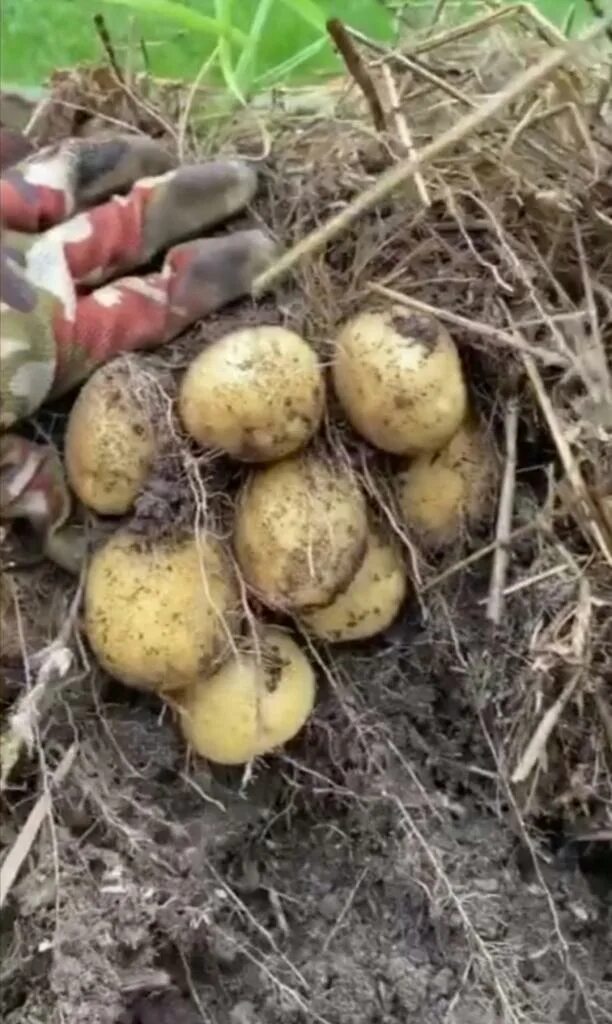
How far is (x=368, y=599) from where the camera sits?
822 mm

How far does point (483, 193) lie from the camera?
33.1 inches

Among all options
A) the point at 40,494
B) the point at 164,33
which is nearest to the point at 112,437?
the point at 40,494

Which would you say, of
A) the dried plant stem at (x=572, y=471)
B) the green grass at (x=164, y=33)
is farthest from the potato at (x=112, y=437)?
the green grass at (x=164, y=33)

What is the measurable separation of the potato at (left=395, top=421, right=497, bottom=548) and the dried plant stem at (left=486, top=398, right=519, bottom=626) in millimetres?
14

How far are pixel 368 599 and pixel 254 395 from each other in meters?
0.15

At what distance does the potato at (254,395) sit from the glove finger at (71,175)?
0.13 metres

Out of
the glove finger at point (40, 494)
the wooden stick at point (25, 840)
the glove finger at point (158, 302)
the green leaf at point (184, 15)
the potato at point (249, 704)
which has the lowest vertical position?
the wooden stick at point (25, 840)

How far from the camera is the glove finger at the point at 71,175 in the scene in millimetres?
793

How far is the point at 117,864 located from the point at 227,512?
0.67 ft

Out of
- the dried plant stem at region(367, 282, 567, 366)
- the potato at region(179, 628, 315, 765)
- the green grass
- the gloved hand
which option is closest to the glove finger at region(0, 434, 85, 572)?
the gloved hand

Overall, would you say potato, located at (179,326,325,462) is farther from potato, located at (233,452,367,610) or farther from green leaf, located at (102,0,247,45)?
green leaf, located at (102,0,247,45)

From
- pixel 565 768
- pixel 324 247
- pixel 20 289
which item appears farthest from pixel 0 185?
pixel 565 768

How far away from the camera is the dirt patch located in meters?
0.79

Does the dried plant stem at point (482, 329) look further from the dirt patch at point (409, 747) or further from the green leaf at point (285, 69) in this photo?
the green leaf at point (285, 69)
